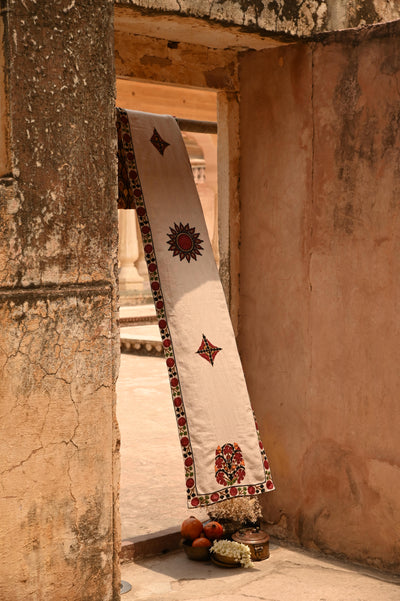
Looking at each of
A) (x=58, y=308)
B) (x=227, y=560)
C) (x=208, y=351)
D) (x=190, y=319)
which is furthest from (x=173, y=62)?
(x=227, y=560)

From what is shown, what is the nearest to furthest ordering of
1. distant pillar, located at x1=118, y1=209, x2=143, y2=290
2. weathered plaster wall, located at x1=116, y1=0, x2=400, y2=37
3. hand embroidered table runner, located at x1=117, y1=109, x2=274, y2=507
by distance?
weathered plaster wall, located at x1=116, y1=0, x2=400, y2=37 → hand embroidered table runner, located at x1=117, y1=109, x2=274, y2=507 → distant pillar, located at x1=118, y1=209, x2=143, y2=290

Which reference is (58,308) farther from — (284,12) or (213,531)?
(284,12)

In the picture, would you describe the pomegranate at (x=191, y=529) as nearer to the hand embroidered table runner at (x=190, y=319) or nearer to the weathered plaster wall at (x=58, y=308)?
the hand embroidered table runner at (x=190, y=319)

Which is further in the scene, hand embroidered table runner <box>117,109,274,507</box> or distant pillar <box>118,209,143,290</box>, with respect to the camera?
distant pillar <box>118,209,143,290</box>

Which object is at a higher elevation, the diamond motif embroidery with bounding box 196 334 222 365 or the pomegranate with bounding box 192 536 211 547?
the diamond motif embroidery with bounding box 196 334 222 365

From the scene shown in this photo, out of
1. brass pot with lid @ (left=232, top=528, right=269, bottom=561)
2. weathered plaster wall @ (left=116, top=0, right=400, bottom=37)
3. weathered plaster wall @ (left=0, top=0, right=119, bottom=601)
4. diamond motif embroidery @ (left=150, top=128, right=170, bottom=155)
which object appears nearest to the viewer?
weathered plaster wall @ (left=0, top=0, right=119, bottom=601)

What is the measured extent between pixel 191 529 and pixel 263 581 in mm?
424

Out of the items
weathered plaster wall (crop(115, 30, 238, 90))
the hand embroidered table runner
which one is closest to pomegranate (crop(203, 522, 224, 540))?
the hand embroidered table runner

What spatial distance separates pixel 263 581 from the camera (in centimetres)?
352

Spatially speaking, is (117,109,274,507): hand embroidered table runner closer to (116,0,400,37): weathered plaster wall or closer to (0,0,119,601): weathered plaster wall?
(116,0,400,37): weathered plaster wall

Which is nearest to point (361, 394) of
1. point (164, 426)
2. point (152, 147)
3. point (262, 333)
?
point (262, 333)

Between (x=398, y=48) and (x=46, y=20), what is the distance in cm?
164

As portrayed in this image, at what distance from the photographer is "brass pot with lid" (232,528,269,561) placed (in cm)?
372

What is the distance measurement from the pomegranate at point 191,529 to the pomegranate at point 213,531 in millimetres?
33
